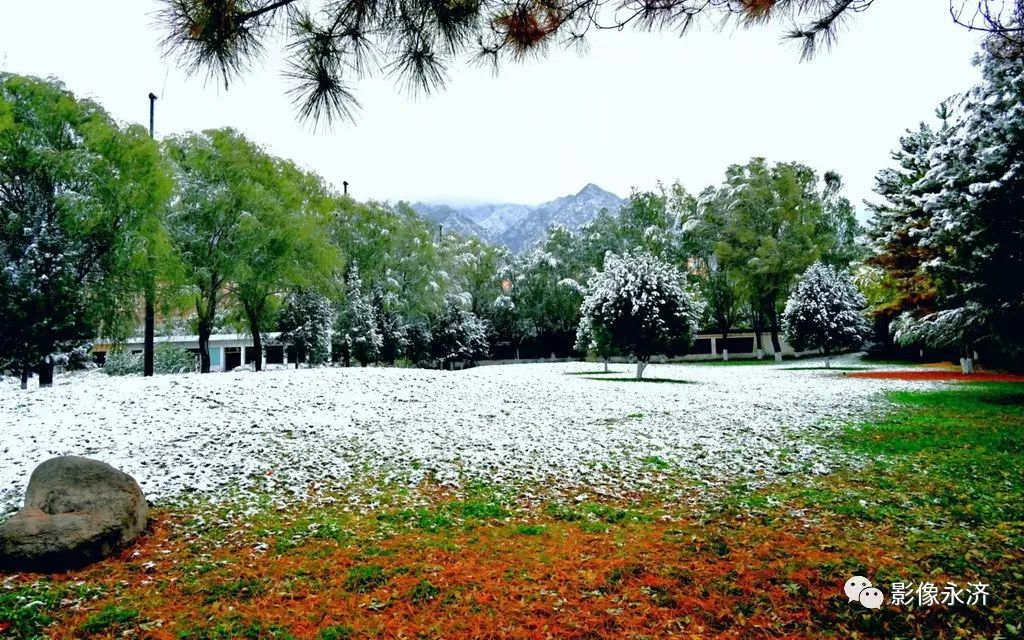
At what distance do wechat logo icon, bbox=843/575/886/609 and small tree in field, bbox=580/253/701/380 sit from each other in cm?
1968

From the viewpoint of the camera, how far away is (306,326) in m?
29.9

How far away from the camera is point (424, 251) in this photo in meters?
35.6

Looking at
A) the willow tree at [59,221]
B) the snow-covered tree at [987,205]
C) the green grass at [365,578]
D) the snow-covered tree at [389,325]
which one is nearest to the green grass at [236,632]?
the green grass at [365,578]

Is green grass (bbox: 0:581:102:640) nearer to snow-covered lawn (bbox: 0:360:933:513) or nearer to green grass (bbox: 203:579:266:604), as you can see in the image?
green grass (bbox: 203:579:266:604)

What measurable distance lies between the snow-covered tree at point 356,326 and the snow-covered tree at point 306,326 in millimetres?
1191

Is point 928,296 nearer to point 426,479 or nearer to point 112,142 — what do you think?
point 426,479

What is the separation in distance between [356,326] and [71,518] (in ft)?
88.0

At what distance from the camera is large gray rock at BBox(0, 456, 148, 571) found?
4.72 m

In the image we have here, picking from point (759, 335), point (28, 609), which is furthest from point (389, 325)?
point (759, 335)

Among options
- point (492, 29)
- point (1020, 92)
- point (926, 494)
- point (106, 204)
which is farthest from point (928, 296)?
point (106, 204)

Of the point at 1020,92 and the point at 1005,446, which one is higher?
the point at 1020,92

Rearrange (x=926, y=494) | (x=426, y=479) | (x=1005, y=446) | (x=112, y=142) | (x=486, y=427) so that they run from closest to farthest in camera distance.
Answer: (x=926, y=494) → (x=426, y=479) → (x=1005, y=446) → (x=486, y=427) → (x=112, y=142)

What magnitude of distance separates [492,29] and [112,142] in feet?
55.9

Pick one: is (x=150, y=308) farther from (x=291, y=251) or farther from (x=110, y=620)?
(x=110, y=620)
